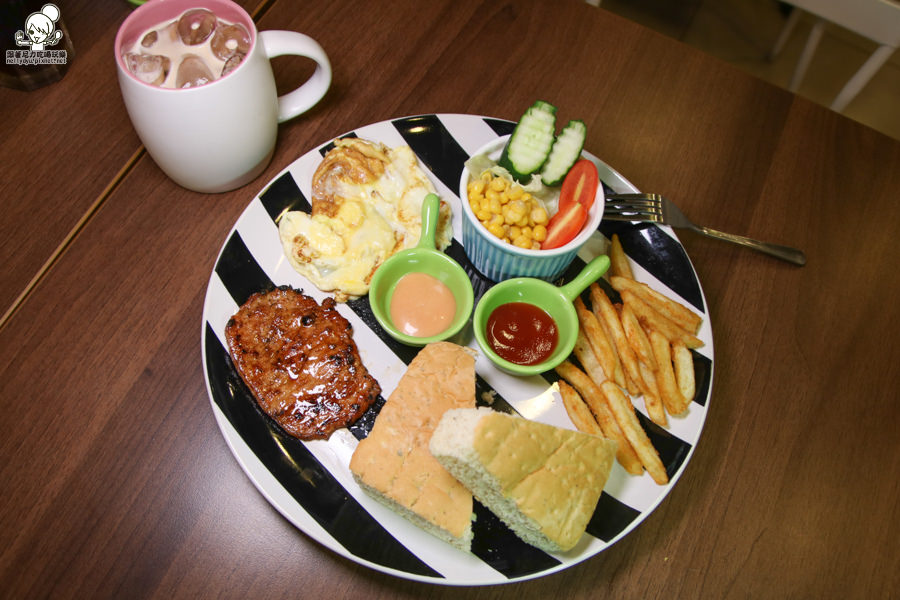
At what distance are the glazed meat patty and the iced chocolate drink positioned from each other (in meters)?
0.80

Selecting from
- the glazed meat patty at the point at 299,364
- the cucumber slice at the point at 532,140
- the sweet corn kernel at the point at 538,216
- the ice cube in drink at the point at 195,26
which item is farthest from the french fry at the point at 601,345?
the ice cube in drink at the point at 195,26

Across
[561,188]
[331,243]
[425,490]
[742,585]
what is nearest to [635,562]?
[742,585]

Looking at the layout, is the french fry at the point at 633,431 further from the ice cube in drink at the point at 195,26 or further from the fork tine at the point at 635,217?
the ice cube in drink at the point at 195,26

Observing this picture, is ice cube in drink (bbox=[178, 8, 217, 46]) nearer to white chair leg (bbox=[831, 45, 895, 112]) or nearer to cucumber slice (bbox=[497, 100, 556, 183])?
cucumber slice (bbox=[497, 100, 556, 183])

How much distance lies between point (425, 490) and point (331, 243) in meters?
1.01

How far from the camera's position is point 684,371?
2357 millimetres

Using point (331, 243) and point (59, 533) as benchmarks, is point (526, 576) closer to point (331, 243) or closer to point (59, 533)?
point (331, 243)

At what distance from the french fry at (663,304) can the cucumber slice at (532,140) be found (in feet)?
1.86

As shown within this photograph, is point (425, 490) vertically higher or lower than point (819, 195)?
lower

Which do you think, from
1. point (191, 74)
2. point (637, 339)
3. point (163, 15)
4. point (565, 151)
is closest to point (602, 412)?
point (637, 339)

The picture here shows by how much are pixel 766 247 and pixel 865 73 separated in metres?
1.62

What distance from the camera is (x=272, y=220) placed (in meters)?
2.52

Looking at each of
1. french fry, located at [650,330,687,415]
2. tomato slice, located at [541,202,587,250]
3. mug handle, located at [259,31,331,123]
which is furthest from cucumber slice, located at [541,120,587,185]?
mug handle, located at [259,31,331,123]

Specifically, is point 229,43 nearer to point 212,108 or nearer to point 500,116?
point 212,108
